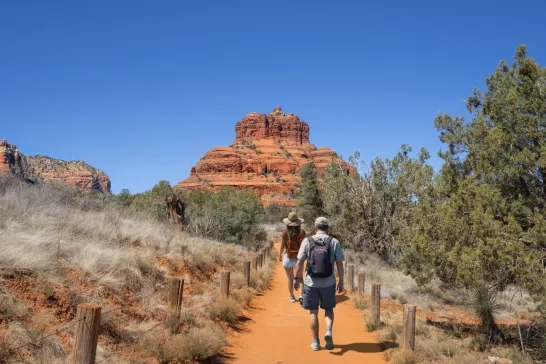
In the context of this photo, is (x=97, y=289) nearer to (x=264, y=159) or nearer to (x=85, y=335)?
(x=85, y=335)

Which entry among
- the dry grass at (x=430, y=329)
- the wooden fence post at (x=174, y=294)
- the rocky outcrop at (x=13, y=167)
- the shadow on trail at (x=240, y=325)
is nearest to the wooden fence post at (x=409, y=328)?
the dry grass at (x=430, y=329)

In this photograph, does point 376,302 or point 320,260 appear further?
point 376,302

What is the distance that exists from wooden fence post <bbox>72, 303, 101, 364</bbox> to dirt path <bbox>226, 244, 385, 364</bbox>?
2.98 m

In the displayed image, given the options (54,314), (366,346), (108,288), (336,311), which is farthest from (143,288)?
(336,311)

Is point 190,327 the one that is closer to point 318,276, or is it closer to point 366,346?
point 318,276

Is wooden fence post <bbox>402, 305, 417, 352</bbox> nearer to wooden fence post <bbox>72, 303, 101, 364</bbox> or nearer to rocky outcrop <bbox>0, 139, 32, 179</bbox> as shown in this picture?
wooden fence post <bbox>72, 303, 101, 364</bbox>

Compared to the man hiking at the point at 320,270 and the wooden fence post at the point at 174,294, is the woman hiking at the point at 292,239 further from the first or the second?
the wooden fence post at the point at 174,294

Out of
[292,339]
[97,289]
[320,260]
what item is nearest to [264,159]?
[292,339]

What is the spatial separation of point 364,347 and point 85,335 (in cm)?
523

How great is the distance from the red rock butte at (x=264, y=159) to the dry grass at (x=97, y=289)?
86.9 meters

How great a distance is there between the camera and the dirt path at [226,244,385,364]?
728cm

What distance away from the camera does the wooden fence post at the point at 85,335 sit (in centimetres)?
466

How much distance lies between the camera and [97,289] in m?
7.55

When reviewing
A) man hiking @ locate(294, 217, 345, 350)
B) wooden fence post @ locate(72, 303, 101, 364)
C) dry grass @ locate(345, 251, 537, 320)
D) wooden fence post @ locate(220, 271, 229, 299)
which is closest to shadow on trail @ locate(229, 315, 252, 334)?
wooden fence post @ locate(220, 271, 229, 299)
